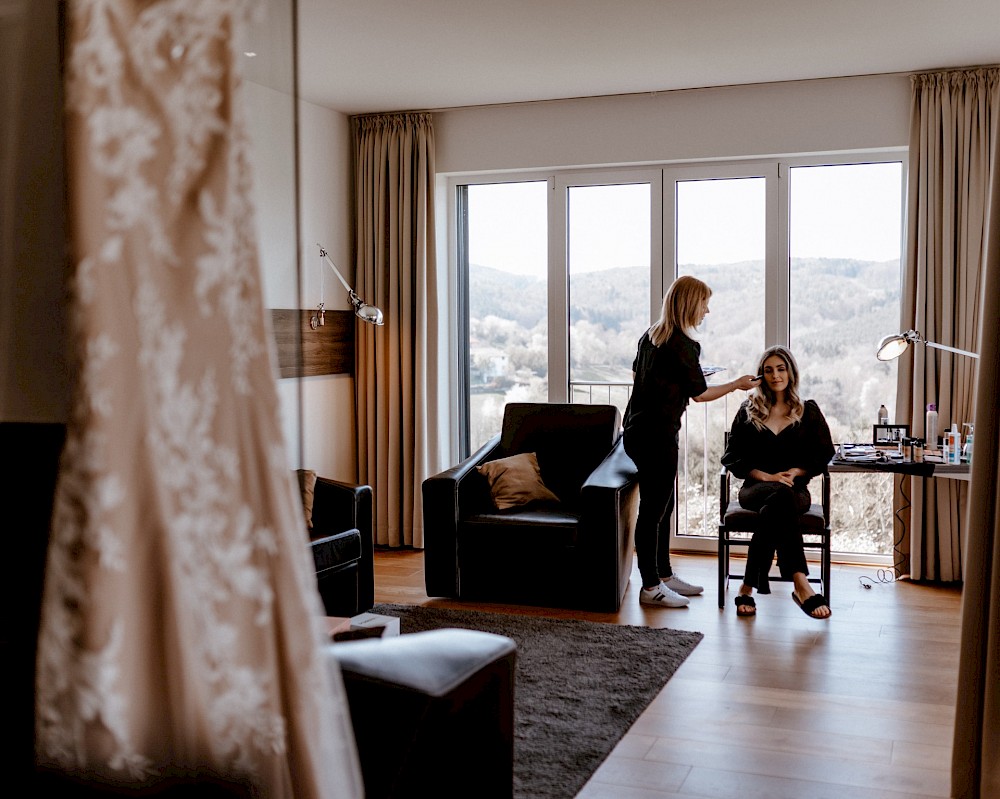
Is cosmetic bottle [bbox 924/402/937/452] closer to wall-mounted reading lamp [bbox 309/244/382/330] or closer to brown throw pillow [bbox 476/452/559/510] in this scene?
brown throw pillow [bbox 476/452/559/510]

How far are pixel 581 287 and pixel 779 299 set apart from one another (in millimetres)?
1143

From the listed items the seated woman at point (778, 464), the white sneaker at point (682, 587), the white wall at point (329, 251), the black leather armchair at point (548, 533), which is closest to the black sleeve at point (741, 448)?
the seated woman at point (778, 464)

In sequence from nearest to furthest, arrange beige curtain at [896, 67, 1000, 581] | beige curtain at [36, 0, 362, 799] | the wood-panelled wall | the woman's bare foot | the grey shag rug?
beige curtain at [36, 0, 362, 799] < the grey shag rug < the woman's bare foot < beige curtain at [896, 67, 1000, 581] < the wood-panelled wall

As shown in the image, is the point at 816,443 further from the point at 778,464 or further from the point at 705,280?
the point at 705,280

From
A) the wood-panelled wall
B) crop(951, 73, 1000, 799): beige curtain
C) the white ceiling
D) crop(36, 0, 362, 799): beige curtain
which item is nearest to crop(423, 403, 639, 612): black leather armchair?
the wood-panelled wall

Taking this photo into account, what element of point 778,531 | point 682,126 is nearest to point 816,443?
point 778,531

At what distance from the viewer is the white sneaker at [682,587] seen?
4.86 metres

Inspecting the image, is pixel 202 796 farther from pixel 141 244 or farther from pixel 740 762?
pixel 740 762

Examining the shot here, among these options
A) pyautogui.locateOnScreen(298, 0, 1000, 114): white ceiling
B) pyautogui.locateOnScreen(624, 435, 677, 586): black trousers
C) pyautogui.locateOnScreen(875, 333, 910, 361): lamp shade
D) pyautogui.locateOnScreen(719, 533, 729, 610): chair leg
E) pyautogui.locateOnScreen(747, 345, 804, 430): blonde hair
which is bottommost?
pyautogui.locateOnScreen(719, 533, 729, 610): chair leg

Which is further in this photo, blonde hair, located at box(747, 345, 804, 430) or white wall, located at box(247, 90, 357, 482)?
white wall, located at box(247, 90, 357, 482)

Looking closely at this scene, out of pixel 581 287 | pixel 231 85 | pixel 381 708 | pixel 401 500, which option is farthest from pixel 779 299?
pixel 231 85

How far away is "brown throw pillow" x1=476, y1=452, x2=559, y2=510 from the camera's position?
4.88m

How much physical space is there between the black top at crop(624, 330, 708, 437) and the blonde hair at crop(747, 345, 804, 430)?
265 millimetres

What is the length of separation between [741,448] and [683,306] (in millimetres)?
728
